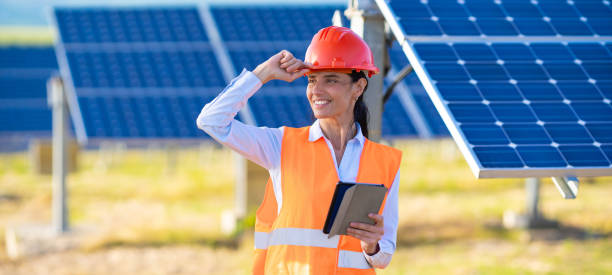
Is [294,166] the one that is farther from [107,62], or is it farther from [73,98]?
[107,62]

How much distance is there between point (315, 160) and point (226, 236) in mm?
9336

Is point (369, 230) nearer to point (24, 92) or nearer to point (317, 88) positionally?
point (317, 88)

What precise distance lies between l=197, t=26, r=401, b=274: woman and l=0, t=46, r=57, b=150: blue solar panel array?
21493 millimetres

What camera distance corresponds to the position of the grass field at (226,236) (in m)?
10.8

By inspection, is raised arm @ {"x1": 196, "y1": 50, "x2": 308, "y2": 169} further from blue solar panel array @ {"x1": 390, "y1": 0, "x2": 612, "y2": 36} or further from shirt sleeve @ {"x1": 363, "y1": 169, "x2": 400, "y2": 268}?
blue solar panel array @ {"x1": 390, "y1": 0, "x2": 612, "y2": 36}

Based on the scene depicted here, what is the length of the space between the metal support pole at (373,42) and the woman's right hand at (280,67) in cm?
157

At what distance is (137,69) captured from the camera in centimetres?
1462

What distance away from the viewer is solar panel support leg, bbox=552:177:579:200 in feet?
13.5

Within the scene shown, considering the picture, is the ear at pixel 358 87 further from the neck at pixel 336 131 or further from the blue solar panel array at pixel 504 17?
the blue solar panel array at pixel 504 17

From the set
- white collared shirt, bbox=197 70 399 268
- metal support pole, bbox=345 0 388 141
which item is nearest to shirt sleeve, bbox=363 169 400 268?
white collared shirt, bbox=197 70 399 268

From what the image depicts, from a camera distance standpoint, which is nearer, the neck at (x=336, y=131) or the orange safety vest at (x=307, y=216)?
the orange safety vest at (x=307, y=216)

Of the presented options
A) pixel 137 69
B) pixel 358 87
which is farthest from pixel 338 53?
pixel 137 69

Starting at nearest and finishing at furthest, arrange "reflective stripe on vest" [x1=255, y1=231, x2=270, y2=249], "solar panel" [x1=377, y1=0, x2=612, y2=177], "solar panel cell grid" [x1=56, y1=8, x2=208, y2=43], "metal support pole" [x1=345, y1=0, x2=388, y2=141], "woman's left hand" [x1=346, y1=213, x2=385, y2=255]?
1. "woman's left hand" [x1=346, y1=213, x2=385, y2=255]
2. "reflective stripe on vest" [x1=255, y1=231, x2=270, y2=249]
3. "solar panel" [x1=377, y1=0, x2=612, y2=177]
4. "metal support pole" [x1=345, y1=0, x2=388, y2=141]
5. "solar panel cell grid" [x1=56, y1=8, x2=208, y2=43]

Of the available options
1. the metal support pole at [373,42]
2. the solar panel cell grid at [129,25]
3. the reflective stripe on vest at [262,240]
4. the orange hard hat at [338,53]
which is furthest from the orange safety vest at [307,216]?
the solar panel cell grid at [129,25]
